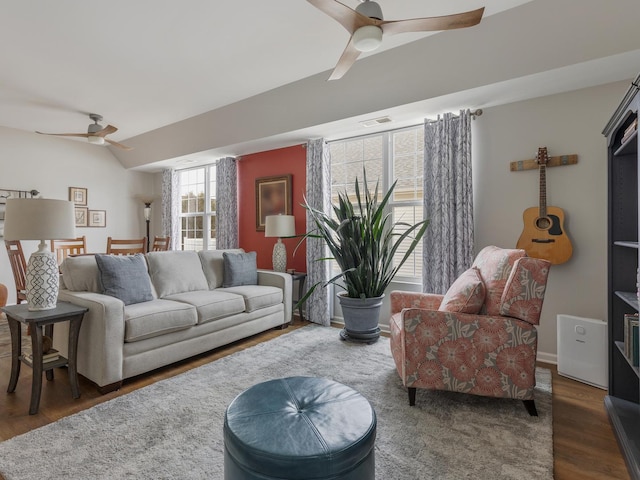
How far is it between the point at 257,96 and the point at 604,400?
4121 millimetres

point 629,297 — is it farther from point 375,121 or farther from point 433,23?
point 375,121

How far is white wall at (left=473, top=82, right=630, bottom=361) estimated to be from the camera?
2.73m

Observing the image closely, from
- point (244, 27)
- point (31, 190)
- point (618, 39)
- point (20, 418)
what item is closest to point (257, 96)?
point (244, 27)

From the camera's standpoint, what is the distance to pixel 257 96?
3934 mm

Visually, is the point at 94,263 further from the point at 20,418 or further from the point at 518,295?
the point at 518,295

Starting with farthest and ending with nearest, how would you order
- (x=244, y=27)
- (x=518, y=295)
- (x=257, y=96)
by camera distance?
(x=257, y=96) → (x=244, y=27) → (x=518, y=295)

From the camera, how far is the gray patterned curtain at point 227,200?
5238 millimetres

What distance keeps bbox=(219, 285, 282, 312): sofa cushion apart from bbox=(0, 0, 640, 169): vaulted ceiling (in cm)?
186

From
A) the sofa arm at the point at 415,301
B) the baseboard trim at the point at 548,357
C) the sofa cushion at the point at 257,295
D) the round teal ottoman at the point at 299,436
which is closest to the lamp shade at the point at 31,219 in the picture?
the sofa cushion at the point at 257,295

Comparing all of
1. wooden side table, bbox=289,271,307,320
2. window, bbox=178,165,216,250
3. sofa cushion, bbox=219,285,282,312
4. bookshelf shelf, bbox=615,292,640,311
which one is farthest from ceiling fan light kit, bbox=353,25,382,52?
window, bbox=178,165,216,250

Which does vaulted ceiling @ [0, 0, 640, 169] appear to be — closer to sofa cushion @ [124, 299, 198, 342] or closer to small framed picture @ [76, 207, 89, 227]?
small framed picture @ [76, 207, 89, 227]

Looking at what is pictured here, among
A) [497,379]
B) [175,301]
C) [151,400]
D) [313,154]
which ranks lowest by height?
[151,400]

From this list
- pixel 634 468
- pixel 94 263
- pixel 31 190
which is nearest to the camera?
pixel 634 468

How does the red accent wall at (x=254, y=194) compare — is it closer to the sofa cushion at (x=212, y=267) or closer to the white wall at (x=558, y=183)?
the sofa cushion at (x=212, y=267)
